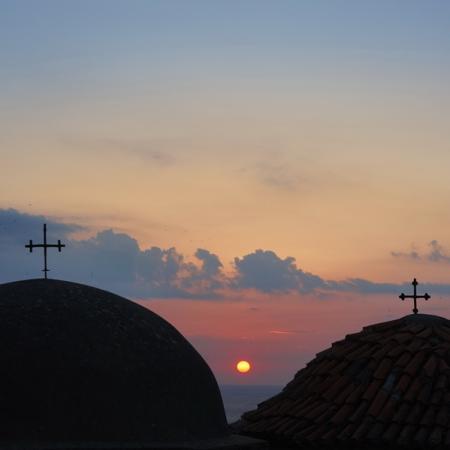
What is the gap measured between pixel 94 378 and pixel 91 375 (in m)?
0.04

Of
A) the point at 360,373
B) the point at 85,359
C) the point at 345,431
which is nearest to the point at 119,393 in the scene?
the point at 85,359

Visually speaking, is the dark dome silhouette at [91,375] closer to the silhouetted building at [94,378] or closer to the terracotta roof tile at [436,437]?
the silhouetted building at [94,378]

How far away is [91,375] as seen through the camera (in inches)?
412

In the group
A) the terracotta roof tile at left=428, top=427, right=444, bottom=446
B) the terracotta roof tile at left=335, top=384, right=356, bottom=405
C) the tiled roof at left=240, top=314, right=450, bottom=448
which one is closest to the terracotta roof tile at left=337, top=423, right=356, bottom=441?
the tiled roof at left=240, top=314, right=450, bottom=448

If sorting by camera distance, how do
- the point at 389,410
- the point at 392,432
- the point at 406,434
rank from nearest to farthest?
the point at 406,434 → the point at 392,432 → the point at 389,410

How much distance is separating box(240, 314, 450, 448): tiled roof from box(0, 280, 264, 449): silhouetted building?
16.5 ft

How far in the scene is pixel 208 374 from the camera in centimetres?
1195

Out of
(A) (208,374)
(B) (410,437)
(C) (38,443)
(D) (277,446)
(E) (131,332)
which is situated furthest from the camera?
(D) (277,446)

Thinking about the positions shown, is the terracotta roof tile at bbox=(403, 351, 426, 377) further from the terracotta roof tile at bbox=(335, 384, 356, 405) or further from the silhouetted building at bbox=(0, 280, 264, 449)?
the silhouetted building at bbox=(0, 280, 264, 449)

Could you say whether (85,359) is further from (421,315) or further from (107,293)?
(421,315)

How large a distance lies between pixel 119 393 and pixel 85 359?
19.0 inches

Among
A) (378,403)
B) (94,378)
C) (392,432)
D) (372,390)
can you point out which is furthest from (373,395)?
(94,378)

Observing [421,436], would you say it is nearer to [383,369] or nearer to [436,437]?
[436,437]

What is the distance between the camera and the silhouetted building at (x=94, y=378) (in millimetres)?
10156
